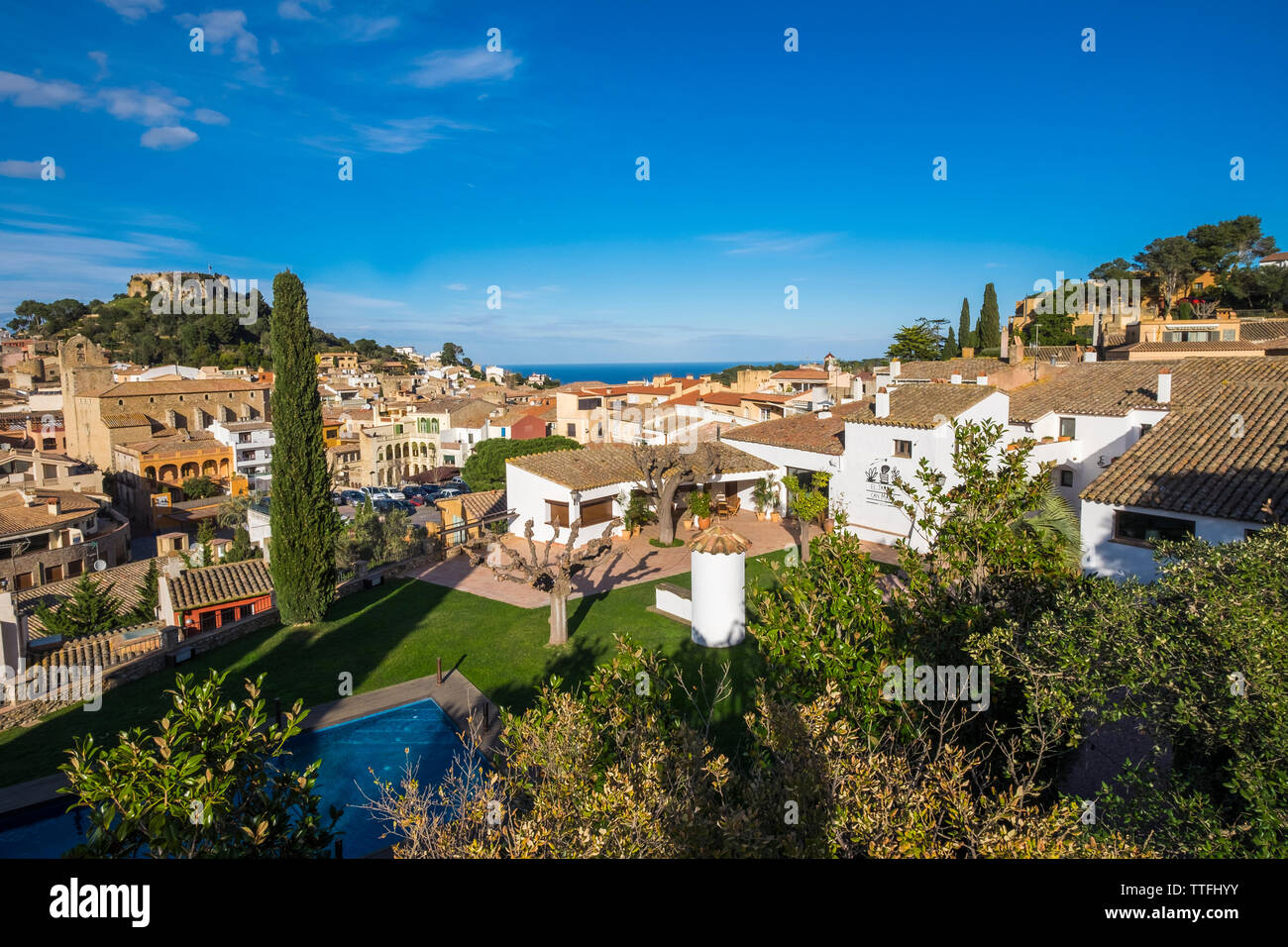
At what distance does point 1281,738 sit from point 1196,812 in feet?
2.69

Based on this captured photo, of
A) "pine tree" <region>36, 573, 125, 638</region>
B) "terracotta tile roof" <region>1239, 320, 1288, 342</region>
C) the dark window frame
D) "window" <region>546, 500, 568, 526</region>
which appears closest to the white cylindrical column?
the dark window frame

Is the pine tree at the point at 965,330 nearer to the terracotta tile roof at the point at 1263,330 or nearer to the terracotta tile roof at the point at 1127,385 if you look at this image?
the terracotta tile roof at the point at 1263,330

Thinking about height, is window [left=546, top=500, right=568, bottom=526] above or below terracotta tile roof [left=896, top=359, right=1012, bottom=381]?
below

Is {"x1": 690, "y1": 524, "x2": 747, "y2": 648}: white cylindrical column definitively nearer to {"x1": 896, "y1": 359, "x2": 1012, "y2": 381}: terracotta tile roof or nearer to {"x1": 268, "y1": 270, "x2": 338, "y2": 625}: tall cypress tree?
{"x1": 268, "y1": 270, "x2": 338, "y2": 625}: tall cypress tree

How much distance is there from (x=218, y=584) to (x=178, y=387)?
59.1 metres

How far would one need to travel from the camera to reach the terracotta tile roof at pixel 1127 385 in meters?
22.9

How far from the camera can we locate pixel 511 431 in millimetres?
54094

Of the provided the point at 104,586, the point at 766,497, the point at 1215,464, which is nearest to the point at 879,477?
the point at 766,497

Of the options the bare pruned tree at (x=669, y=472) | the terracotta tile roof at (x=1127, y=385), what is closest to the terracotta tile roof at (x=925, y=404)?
the terracotta tile roof at (x=1127, y=385)

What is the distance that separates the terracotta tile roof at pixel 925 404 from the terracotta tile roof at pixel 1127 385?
3860 mm

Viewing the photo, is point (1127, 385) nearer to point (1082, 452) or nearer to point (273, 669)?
point (1082, 452)

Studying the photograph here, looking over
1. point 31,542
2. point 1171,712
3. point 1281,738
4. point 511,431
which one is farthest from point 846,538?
point 511,431

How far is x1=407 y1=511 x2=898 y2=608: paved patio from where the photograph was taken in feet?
70.1

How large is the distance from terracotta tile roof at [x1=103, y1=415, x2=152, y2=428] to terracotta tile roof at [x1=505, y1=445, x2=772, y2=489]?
52056 millimetres
